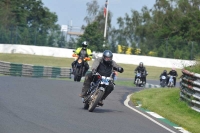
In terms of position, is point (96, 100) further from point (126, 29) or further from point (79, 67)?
point (126, 29)

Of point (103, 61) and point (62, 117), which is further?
point (103, 61)

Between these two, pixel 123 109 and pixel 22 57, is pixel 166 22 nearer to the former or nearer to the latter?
pixel 22 57

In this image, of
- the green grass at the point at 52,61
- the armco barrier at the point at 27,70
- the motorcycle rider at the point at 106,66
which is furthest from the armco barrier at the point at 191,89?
the green grass at the point at 52,61

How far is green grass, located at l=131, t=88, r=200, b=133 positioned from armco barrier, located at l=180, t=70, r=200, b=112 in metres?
0.17

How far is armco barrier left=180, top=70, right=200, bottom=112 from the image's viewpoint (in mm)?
15695

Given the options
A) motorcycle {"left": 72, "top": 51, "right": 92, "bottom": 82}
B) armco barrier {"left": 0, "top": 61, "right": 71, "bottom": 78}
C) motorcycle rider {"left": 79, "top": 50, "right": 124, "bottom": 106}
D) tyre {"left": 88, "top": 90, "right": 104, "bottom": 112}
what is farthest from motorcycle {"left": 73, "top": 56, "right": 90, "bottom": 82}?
tyre {"left": 88, "top": 90, "right": 104, "bottom": 112}

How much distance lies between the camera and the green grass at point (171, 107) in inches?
547

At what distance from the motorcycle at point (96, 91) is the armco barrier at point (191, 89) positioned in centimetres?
264

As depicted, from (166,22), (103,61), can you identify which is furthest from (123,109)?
(166,22)

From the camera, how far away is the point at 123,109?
622 inches

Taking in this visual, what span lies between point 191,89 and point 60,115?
16.3ft

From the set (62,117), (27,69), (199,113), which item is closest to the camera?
(62,117)

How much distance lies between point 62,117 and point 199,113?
13.8 feet

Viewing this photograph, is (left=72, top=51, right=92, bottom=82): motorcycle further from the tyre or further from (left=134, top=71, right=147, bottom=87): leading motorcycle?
the tyre
